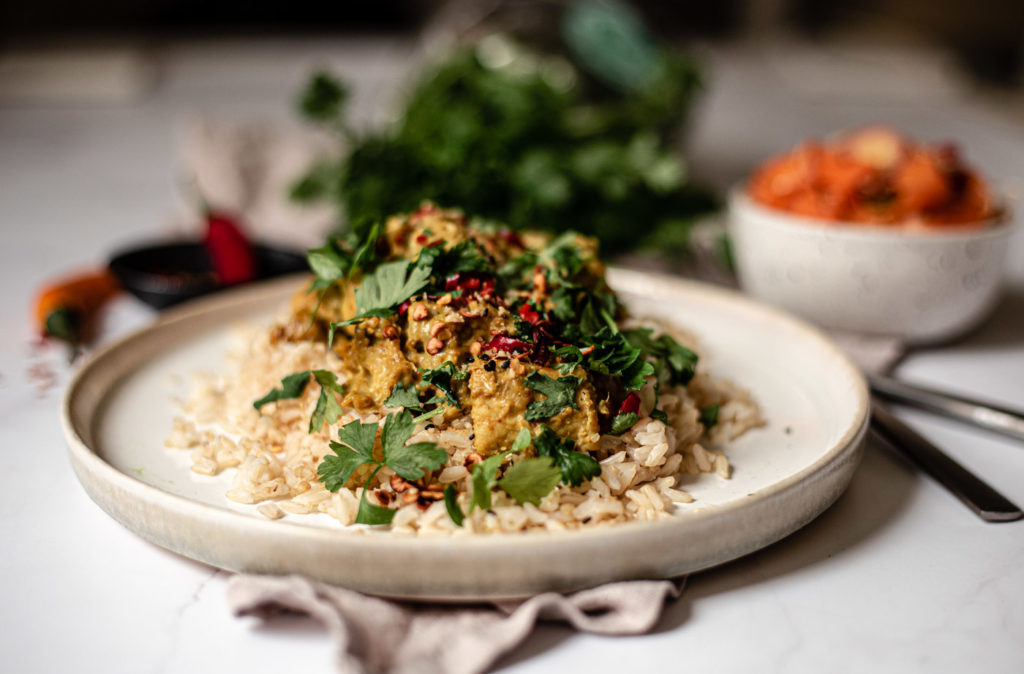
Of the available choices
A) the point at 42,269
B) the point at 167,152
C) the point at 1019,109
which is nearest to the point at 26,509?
the point at 42,269

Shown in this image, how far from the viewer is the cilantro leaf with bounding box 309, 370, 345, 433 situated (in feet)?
5.87

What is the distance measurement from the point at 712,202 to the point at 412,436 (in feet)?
7.06

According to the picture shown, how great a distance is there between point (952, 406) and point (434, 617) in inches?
57.6

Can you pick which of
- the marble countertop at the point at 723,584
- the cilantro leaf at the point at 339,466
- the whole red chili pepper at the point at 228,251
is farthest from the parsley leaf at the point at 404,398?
the whole red chili pepper at the point at 228,251

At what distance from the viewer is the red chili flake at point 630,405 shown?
5.78ft

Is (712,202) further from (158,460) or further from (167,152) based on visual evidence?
(167,152)

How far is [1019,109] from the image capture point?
6.93 m

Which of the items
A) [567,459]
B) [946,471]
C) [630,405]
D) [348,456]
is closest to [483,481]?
[567,459]

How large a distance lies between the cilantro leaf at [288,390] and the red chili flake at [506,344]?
431mm

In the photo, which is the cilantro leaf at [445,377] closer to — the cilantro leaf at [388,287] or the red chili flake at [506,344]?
the red chili flake at [506,344]

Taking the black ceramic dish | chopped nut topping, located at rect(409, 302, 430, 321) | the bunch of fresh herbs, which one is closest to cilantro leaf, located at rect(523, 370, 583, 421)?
chopped nut topping, located at rect(409, 302, 430, 321)

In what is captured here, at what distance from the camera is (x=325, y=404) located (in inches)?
70.7

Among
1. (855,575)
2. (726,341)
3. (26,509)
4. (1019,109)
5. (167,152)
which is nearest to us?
(855,575)

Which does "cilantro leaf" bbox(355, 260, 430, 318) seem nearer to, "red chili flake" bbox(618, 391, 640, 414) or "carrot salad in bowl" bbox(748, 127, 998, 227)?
"red chili flake" bbox(618, 391, 640, 414)
